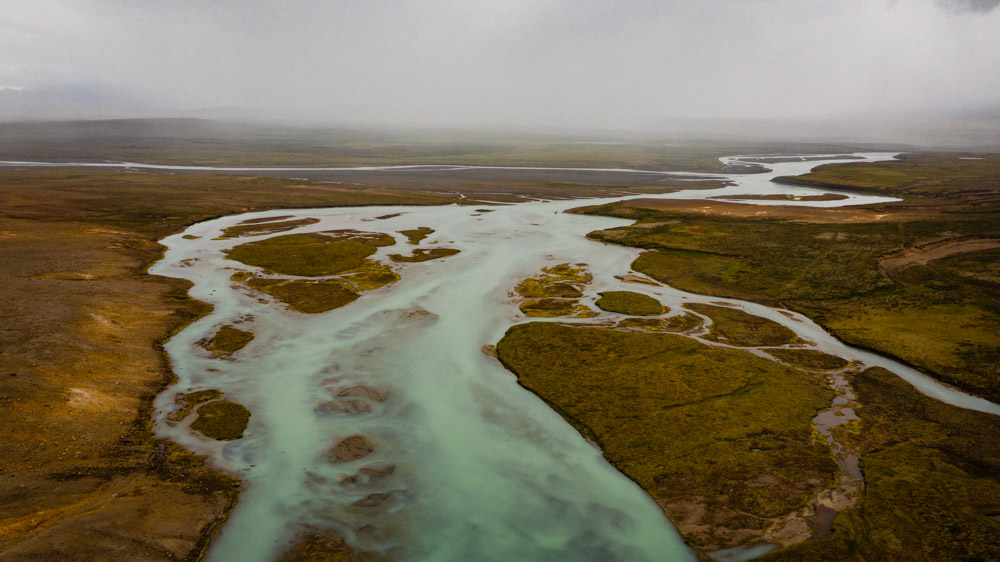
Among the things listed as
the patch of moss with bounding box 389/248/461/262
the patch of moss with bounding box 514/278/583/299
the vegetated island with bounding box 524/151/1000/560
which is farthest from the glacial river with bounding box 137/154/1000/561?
the patch of moss with bounding box 389/248/461/262

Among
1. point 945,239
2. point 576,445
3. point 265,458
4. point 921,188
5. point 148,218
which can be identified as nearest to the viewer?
point 265,458

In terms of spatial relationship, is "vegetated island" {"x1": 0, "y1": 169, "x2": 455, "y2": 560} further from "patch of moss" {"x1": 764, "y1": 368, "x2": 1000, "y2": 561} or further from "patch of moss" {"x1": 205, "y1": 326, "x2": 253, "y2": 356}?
"patch of moss" {"x1": 764, "y1": 368, "x2": 1000, "y2": 561}

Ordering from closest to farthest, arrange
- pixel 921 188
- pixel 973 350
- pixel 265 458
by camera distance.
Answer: pixel 265 458
pixel 973 350
pixel 921 188

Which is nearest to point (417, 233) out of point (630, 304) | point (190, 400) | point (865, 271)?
point (630, 304)

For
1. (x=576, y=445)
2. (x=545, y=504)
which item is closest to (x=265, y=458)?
(x=545, y=504)

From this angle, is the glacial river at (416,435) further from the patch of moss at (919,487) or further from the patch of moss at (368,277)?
the patch of moss at (919,487)

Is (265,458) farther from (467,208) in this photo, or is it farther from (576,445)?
(467,208)
